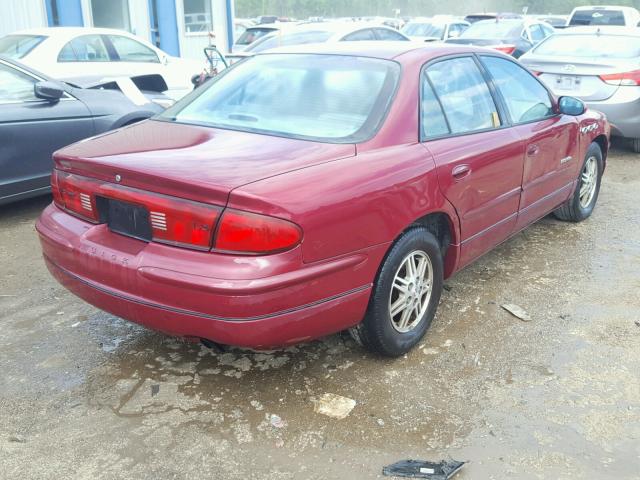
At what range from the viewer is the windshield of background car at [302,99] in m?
3.19

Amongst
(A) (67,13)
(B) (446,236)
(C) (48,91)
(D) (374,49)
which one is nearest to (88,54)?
Result: (C) (48,91)

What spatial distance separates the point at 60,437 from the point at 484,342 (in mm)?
2135

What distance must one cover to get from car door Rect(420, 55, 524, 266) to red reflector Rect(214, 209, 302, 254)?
107 cm

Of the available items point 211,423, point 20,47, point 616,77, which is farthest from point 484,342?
point 20,47

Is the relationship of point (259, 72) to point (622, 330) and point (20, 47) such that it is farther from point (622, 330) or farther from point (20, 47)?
point (20, 47)

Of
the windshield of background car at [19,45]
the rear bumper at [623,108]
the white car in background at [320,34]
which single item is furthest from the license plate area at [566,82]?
the windshield of background car at [19,45]

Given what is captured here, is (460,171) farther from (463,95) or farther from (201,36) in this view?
(201,36)

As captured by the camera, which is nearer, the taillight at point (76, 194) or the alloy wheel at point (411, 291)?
the taillight at point (76, 194)

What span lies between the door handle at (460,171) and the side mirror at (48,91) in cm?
367

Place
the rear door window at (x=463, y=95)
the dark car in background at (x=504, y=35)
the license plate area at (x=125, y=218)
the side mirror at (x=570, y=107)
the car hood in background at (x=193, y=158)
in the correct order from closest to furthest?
1. the car hood in background at (x=193, y=158)
2. the license plate area at (x=125, y=218)
3. the rear door window at (x=463, y=95)
4. the side mirror at (x=570, y=107)
5. the dark car in background at (x=504, y=35)

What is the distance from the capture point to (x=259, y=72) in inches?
147

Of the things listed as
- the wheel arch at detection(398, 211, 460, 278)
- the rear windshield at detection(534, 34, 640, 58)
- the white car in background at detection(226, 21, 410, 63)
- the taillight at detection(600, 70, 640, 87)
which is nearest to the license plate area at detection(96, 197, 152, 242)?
the wheel arch at detection(398, 211, 460, 278)

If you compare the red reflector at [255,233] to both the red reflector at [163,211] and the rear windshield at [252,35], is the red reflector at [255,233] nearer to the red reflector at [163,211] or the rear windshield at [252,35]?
the red reflector at [163,211]

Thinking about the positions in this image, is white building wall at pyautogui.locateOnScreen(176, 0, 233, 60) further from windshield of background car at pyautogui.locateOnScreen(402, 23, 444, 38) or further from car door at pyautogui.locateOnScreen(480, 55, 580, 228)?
car door at pyautogui.locateOnScreen(480, 55, 580, 228)
